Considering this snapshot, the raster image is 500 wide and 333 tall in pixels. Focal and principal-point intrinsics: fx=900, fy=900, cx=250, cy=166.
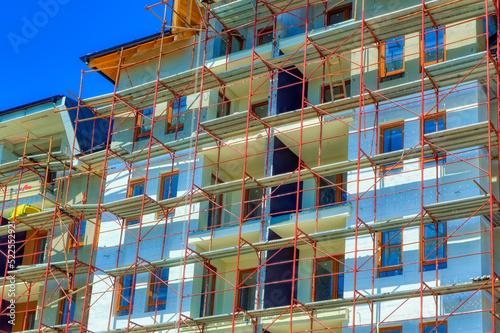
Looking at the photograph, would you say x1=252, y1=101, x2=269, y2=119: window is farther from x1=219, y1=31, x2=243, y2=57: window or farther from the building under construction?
x1=219, y1=31, x2=243, y2=57: window

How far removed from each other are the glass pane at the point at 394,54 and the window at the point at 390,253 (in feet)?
17.7

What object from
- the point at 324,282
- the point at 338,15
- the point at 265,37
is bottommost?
the point at 324,282

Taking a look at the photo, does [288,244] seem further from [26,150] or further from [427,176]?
[26,150]

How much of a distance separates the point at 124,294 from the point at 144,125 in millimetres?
6241

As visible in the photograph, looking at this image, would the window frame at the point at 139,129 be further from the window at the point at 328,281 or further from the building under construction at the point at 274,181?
the window at the point at 328,281

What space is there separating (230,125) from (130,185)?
4.96 meters

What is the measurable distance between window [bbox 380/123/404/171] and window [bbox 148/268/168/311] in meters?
8.08

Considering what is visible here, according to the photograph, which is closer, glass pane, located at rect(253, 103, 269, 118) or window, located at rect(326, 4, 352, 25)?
window, located at rect(326, 4, 352, 25)

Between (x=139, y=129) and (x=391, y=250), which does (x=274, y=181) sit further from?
(x=139, y=129)

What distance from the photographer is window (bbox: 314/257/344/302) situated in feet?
88.1

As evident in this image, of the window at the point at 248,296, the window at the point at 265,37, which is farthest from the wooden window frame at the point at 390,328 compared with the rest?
the window at the point at 265,37

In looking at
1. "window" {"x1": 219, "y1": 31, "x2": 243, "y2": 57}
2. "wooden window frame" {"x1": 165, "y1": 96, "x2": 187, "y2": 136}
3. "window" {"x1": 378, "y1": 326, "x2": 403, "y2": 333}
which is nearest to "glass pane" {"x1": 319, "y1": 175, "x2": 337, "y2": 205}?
"window" {"x1": 378, "y1": 326, "x2": 403, "y2": 333}

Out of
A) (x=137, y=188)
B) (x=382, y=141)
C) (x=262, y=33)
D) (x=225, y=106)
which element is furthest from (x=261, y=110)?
(x=382, y=141)

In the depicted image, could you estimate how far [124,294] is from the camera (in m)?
30.1
